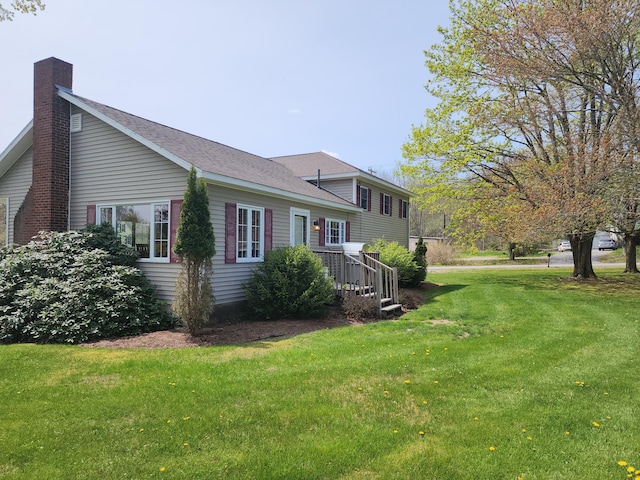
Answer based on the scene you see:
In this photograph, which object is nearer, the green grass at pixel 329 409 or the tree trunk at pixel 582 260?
the green grass at pixel 329 409

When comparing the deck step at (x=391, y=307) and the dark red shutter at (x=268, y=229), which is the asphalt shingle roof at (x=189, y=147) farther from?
the deck step at (x=391, y=307)

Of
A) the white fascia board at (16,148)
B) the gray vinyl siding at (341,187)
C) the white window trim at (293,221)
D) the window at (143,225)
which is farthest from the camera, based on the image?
the gray vinyl siding at (341,187)

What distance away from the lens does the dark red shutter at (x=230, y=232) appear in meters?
9.16

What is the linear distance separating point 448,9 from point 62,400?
18.8 m

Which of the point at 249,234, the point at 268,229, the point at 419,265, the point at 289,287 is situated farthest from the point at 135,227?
the point at 419,265

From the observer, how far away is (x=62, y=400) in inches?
161

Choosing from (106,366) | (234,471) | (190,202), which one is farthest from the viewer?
(190,202)

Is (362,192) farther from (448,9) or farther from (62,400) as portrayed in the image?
(62,400)

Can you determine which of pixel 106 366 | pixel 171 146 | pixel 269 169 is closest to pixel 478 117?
pixel 269 169

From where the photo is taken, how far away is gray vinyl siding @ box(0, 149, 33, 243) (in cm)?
1145

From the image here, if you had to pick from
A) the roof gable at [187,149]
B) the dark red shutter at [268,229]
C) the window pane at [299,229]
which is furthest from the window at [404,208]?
the dark red shutter at [268,229]

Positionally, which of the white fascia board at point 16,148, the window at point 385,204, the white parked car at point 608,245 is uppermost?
the white fascia board at point 16,148

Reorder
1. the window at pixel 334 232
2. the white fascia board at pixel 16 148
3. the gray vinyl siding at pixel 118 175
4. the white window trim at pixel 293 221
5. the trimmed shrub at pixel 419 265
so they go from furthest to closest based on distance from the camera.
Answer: the trimmed shrub at pixel 419 265 → the window at pixel 334 232 → the white window trim at pixel 293 221 → the white fascia board at pixel 16 148 → the gray vinyl siding at pixel 118 175

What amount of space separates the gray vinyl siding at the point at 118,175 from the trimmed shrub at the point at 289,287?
1822mm
